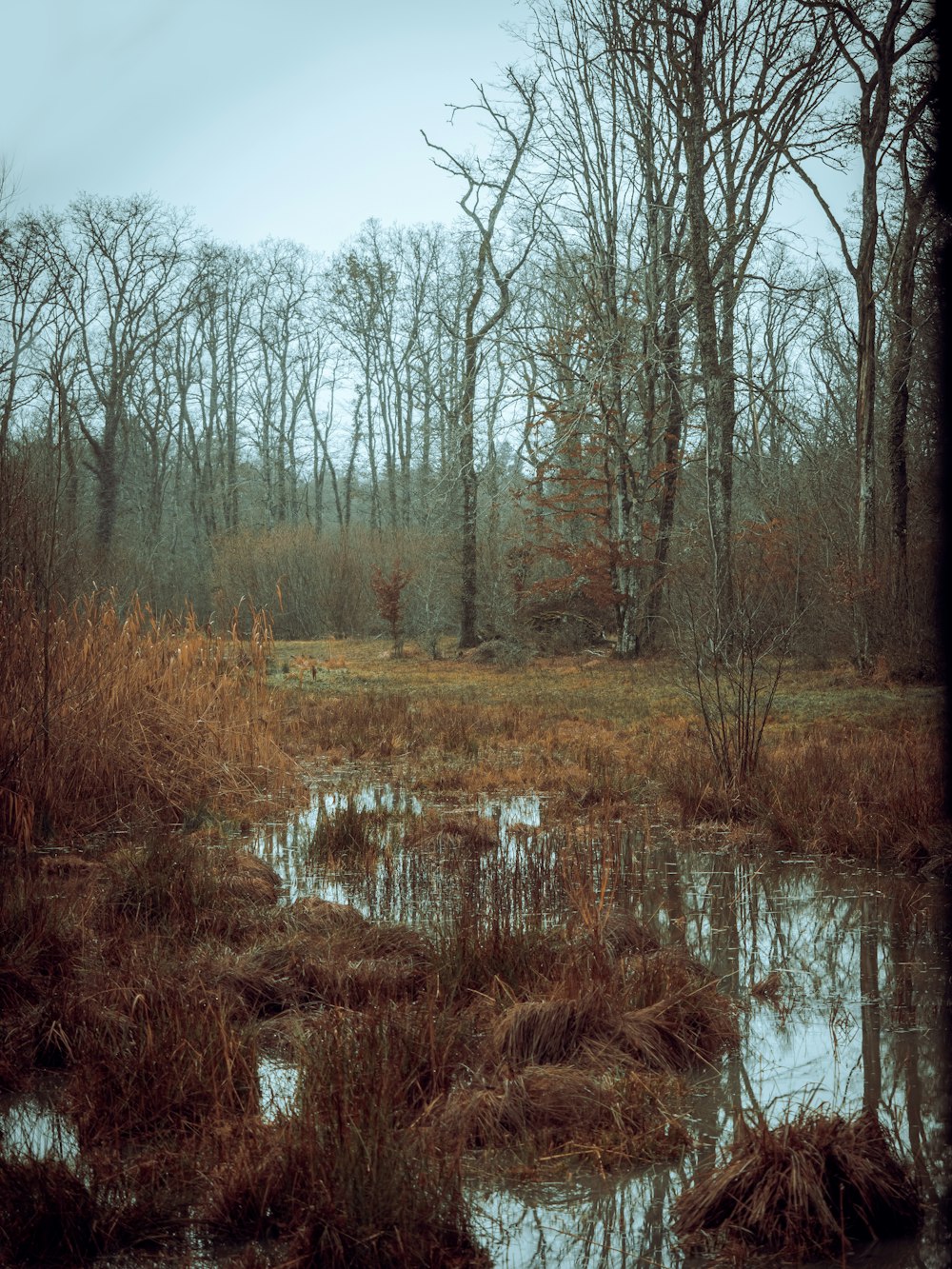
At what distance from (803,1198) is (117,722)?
19.4ft

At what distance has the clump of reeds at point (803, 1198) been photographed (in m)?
2.53

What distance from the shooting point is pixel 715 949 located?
496cm

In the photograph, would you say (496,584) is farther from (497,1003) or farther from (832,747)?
(497,1003)

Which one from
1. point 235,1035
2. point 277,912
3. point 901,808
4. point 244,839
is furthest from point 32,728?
point 901,808

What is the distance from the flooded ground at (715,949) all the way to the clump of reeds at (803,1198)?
7cm

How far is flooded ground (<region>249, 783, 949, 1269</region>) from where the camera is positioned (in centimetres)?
271

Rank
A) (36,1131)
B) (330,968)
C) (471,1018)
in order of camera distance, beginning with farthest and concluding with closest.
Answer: (330,968) → (471,1018) → (36,1131)

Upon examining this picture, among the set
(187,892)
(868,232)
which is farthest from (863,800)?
(868,232)

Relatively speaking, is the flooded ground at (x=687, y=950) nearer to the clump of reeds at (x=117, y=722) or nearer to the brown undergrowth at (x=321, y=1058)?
the brown undergrowth at (x=321, y=1058)

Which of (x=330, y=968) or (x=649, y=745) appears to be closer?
(x=330, y=968)

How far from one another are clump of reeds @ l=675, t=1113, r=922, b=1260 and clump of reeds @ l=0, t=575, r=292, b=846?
15.3 feet

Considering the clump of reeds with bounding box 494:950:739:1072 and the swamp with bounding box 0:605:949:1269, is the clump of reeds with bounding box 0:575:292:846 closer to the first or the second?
the swamp with bounding box 0:605:949:1269

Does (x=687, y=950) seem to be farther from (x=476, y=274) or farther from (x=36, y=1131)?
(x=476, y=274)

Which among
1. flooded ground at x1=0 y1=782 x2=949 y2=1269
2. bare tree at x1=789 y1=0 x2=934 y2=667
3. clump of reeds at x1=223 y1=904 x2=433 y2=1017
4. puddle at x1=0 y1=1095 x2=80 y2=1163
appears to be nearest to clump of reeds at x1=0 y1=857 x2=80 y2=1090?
puddle at x1=0 y1=1095 x2=80 y2=1163
